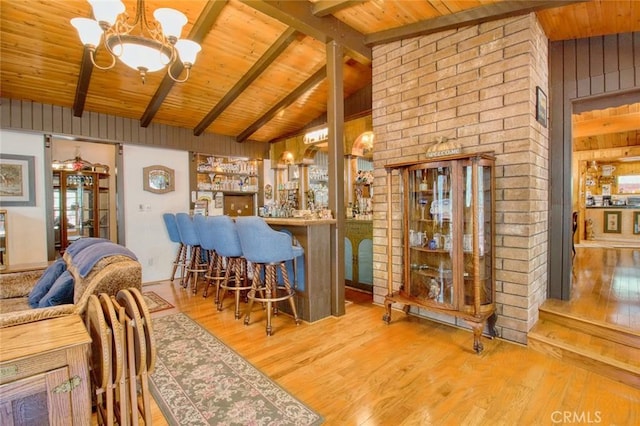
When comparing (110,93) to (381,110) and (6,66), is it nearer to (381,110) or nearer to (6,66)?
(6,66)

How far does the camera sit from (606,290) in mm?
3412

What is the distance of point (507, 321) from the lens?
2.73m

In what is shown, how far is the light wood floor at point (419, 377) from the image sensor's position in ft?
5.81

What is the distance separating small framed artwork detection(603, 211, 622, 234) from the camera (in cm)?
772

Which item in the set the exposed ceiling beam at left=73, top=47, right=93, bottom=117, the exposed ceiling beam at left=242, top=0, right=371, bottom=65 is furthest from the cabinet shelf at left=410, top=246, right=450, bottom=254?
the exposed ceiling beam at left=73, top=47, right=93, bottom=117

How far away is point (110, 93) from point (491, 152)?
4813 mm

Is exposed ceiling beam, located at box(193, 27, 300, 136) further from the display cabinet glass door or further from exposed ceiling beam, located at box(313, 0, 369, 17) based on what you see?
the display cabinet glass door

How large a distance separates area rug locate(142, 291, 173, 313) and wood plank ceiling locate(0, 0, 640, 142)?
271cm

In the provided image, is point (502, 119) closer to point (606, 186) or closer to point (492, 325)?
point (492, 325)

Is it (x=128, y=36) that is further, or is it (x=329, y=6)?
(x=329, y=6)

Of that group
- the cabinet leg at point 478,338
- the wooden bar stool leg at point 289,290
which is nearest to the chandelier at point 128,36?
the wooden bar stool leg at point 289,290

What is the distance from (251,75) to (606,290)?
501cm

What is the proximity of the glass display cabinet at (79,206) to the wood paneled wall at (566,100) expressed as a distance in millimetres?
7103

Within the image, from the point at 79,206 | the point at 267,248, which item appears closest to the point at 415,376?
the point at 267,248
